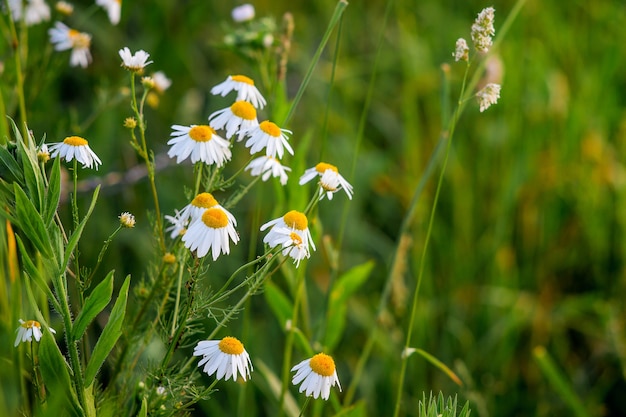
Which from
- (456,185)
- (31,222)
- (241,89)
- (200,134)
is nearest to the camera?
(31,222)

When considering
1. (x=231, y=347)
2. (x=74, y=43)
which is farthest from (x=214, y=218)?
(x=74, y=43)

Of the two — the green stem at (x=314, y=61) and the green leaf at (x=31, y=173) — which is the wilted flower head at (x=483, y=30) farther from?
the green leaf at (x=31, y=173)

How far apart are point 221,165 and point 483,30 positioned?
30cm

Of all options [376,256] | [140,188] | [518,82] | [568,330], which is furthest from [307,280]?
[518,82]

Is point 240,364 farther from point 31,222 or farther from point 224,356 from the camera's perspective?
point 31,222

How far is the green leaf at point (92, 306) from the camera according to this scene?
0.61 metres

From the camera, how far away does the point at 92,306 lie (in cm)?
62

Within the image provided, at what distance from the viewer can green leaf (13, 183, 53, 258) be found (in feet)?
1.89

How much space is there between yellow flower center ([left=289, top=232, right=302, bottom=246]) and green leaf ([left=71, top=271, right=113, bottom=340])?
0.16 meters

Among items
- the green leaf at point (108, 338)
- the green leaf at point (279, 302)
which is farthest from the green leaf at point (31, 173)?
the green leaf at point (279, 302)

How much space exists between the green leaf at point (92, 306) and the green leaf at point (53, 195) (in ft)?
0.23

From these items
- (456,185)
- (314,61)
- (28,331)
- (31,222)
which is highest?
(314,61)

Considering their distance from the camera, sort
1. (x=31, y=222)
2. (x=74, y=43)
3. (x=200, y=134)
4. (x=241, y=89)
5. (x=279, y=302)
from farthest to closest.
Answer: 1. (x=74, y=43)
2. (x=279, y=302)
3. (x=241, y=89)
4. (x=200, y=134)
5. (x=31, y=222)

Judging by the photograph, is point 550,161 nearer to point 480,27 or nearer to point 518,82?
point 518,82
